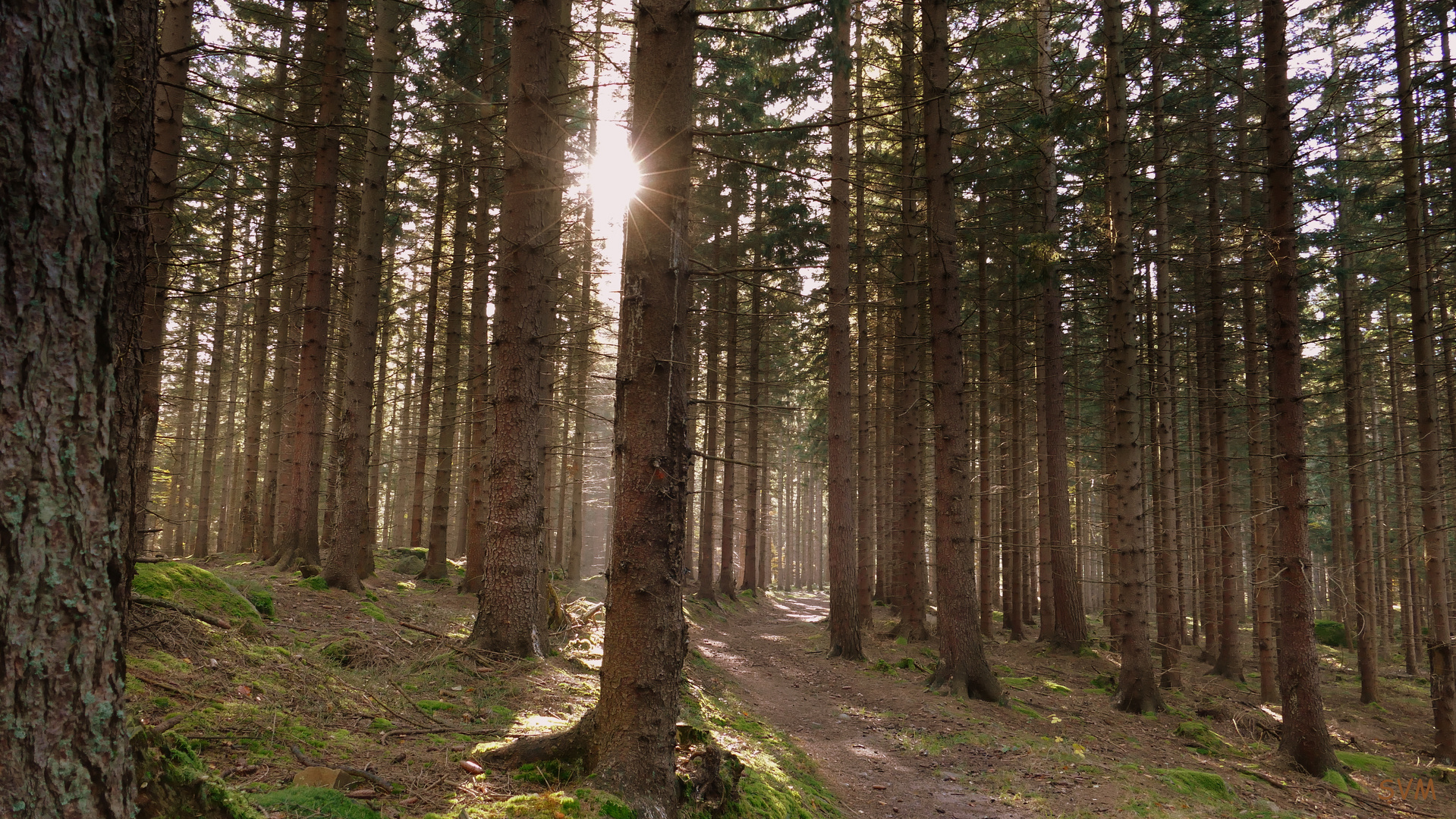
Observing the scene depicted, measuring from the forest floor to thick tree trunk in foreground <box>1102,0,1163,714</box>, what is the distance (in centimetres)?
78

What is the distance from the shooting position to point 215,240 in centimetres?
1838

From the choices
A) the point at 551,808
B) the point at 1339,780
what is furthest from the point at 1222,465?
the point at 551,808

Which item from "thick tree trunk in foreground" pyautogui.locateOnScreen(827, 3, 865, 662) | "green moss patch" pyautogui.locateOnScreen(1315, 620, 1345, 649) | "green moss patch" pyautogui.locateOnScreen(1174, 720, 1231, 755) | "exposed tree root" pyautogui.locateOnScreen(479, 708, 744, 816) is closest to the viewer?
"exposed tree root" pyautogui.locateOnScreen(479, 708, 744, 816)

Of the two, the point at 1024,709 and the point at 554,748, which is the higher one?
the point at 554,748

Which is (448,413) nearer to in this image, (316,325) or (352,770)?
(316,325)

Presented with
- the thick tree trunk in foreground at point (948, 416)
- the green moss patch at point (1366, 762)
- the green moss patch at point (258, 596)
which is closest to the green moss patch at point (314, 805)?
the green moss patch at point (258, 596)

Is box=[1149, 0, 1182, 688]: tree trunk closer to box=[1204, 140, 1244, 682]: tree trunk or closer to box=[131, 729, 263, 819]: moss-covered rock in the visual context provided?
box=[1204, 140, 1244, 682]: tree trunk

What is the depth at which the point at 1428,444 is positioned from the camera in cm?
1215

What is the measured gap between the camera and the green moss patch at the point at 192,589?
6.17 metres

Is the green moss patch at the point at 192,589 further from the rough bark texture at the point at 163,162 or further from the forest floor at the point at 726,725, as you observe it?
the rough bark texture at the point at 163,162

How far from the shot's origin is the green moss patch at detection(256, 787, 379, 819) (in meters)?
3.21

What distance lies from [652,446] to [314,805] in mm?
2491

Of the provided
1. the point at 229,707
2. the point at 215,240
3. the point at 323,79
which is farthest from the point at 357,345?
the point at 215,240

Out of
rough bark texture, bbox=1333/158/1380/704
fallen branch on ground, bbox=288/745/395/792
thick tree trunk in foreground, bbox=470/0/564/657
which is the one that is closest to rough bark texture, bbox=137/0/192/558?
thick tree trunk in foreground, bbox=470/0/564/657
